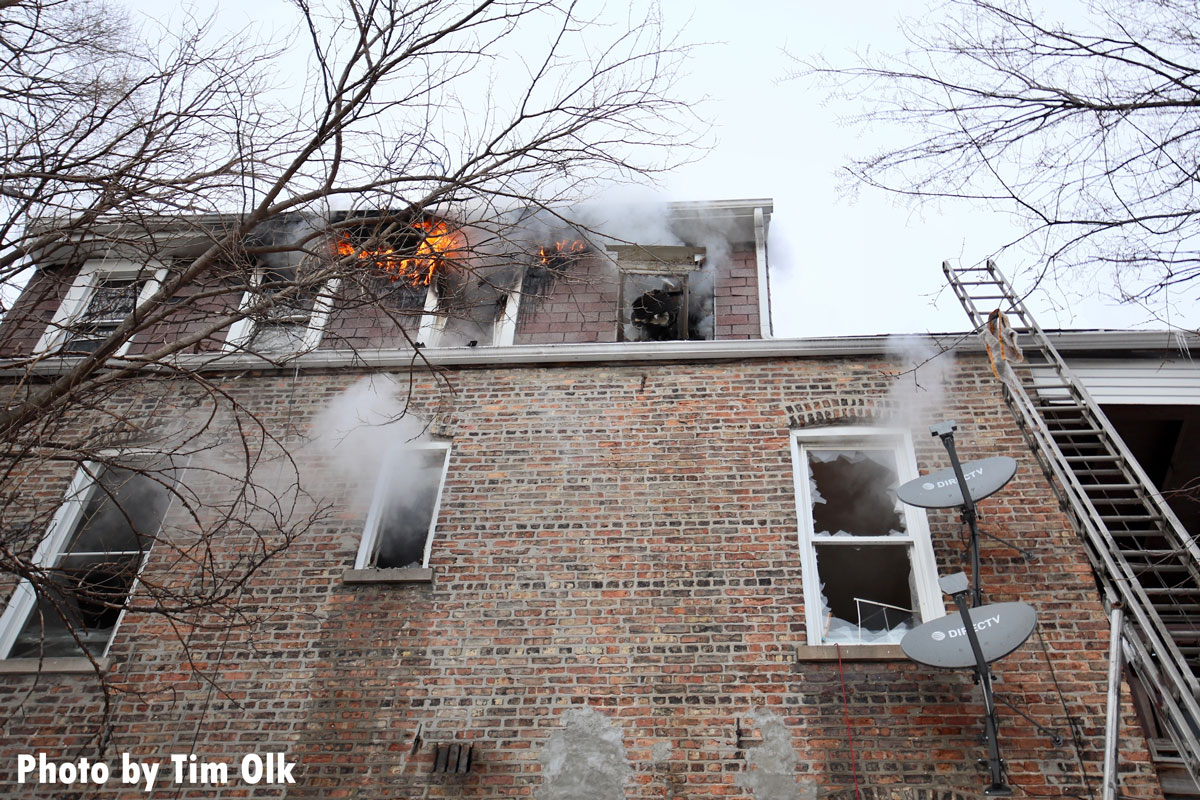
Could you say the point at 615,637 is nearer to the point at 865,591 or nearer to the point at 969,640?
the point at 865,591

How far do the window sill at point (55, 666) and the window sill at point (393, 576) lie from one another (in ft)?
6.34

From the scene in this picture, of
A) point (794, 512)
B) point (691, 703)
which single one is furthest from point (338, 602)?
point (794, 512)

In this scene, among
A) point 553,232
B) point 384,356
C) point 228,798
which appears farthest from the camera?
point 553,232

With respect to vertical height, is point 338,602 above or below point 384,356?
below

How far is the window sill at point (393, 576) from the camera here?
6699 millimetres

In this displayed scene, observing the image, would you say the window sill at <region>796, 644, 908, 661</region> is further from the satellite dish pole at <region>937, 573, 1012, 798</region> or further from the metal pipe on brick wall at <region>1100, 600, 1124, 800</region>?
the metal pipe on brick wall at <region>1100, 600, 1124, 800</region>

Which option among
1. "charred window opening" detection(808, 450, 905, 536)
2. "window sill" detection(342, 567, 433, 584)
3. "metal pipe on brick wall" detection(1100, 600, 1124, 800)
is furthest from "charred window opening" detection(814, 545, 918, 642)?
"window sill" detection(342, 567, 433, 584)

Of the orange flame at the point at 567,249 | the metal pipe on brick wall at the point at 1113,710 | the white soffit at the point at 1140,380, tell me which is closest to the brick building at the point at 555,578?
the white soffit at the point at 1140,380

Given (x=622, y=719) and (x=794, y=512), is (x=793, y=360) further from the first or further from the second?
(x=622, y=719)

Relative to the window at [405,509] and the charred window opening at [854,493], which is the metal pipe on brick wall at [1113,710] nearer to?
the charred window opening at [854,493]

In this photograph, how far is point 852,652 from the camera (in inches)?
238

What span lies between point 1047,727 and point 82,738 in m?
6.80

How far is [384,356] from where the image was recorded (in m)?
8.12

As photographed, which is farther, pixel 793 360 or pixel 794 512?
pixel 793 360
